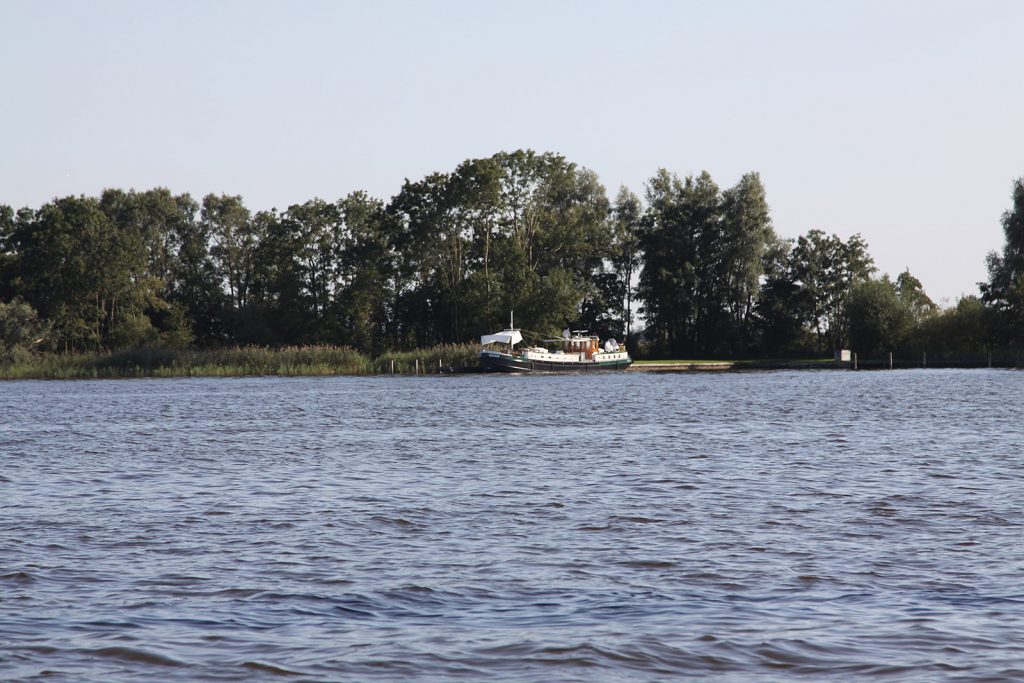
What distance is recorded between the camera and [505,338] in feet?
277

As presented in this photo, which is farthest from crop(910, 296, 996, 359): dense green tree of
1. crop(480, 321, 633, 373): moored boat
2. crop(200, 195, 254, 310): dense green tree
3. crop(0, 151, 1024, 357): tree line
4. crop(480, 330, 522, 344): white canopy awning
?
crop(200, 195, 254, 310): dense green tree

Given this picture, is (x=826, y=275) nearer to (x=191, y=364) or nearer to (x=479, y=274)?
(x=479, y=274)

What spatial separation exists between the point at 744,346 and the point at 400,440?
76236mm

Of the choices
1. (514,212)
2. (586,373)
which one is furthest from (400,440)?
(514,212)

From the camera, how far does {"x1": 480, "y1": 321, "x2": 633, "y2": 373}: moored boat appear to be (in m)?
81.2

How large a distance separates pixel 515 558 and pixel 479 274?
7939 centimetres

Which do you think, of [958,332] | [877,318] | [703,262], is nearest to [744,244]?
[703,262]

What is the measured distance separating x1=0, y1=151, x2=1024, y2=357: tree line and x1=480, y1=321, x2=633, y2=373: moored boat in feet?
11.1

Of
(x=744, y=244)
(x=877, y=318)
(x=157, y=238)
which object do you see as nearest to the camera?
(x=877, y=318)

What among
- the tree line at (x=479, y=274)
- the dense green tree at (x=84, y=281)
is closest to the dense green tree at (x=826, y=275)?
the tree line at (x=479, y=274)

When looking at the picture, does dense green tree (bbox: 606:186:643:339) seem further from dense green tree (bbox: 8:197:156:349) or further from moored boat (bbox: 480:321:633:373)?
dense green tree (bbox: 8:197:156:349)

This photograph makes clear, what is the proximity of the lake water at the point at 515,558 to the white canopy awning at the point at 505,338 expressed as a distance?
2114 inches

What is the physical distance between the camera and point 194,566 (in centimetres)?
1249

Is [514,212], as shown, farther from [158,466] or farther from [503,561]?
[503,561]
